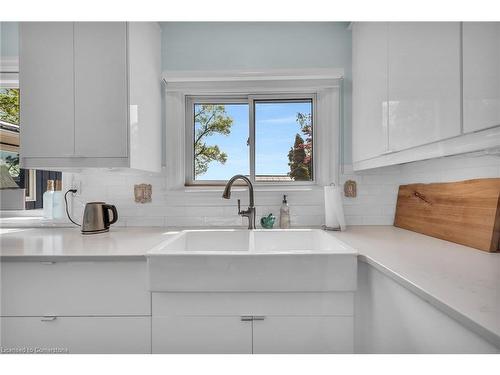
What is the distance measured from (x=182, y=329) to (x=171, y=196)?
3.28 feet

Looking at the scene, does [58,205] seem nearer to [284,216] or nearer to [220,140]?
[220,140]

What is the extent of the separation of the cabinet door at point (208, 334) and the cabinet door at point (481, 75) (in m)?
1.12

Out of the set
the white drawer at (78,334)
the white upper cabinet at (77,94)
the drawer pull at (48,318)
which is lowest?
the white drawer at (78,334)

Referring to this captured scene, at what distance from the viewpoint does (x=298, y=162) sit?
2.08 metres

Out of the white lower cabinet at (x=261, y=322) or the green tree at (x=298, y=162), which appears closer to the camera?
the white lower cabinet at (x=261, y=322)

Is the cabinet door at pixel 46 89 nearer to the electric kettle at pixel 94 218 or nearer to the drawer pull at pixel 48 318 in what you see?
the electric kettle at pixel 94 218

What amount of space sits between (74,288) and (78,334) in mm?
202

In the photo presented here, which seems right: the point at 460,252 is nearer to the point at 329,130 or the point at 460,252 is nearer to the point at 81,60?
the point at 329,130

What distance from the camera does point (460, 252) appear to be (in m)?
1.12

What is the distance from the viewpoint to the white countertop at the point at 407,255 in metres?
0.66

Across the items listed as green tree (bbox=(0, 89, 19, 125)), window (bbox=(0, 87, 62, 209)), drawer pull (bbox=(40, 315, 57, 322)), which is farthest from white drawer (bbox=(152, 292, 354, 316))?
green tree (bbox=(0, 89, 19, 125))

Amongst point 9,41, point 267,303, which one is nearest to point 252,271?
point 267,303

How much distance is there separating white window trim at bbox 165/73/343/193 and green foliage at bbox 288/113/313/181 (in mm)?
65

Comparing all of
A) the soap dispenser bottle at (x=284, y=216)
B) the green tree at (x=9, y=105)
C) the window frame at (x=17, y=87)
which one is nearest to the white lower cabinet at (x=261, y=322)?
the soap dispenser bottle at (x=284, y=216)
